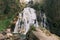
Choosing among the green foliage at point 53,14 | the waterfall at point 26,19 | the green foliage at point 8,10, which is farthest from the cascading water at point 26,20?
the green foliage at point 8,10

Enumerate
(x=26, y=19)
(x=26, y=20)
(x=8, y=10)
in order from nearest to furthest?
(x=26, y=20) → (x=26, y=19) → (x=8, y=10)

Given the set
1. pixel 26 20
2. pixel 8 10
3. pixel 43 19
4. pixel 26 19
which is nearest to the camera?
pixel 43 19

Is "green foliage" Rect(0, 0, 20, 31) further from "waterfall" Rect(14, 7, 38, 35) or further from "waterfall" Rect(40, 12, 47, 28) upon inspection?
"waterfall" Rect(40, 12, 47, 28)

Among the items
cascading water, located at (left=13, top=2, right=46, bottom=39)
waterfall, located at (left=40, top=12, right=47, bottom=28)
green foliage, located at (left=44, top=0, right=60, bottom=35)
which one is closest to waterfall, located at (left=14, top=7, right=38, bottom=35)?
cascading water, located at (left=13, top=2, right=46, bottom=39)

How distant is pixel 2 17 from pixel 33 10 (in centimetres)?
346

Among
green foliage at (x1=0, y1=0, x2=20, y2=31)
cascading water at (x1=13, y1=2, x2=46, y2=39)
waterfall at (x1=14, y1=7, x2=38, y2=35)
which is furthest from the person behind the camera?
green foliage at (x1=0, y1=0, x2=20, y2=31)

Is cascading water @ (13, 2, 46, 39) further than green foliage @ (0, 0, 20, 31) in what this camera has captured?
No

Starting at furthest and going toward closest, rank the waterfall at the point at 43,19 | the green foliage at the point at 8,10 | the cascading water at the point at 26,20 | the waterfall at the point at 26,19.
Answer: the green foliage at the point at 8,10, the waterfall at the point at 26,19, the cascading water at the point at 26,20, the waterfall at the point at 43,19

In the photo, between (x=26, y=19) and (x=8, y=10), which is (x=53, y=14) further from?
(x=8, y=10)

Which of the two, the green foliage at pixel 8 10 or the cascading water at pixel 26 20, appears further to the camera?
the green foliage at pixel 8 10

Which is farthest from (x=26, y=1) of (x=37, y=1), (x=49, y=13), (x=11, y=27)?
(x=49, y=13)

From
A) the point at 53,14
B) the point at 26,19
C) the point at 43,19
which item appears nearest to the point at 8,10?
the point at 26,19

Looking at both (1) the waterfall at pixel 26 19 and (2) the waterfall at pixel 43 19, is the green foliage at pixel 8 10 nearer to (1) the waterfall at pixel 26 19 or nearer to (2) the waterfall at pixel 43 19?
(1) the waterfall at pixel 26 19

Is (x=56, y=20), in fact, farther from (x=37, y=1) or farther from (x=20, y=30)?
(x=37, y=1)
